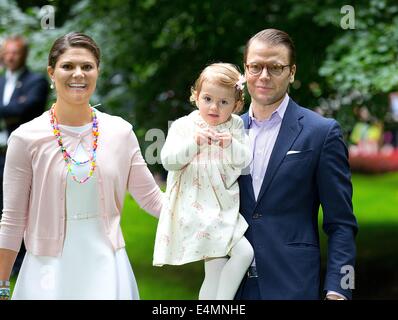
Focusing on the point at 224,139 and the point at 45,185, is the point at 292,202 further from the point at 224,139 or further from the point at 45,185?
the point at 45,185

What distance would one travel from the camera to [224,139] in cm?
363

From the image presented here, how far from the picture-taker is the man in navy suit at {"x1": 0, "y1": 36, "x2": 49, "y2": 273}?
7285mm

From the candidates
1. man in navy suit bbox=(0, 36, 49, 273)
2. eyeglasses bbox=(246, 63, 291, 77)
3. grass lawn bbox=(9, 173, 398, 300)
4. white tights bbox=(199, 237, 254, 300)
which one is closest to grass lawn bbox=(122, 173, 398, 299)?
grass lawn bbox=(9, 173, 398, 300)

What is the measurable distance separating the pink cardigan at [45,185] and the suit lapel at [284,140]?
60 cm

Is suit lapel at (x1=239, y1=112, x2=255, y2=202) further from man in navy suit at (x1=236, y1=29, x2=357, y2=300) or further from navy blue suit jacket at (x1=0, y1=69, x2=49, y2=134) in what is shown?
navy blue suit jacket at (x1=0, y1=69, x2=49, y2=134)

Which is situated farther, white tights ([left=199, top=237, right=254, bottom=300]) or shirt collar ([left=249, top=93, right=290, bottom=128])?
shirt collar ([left=249, top=93, right=290, bottom=128])

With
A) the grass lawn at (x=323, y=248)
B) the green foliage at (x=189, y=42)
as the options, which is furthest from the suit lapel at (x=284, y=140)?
the grass lawn at (x=323, y=248)

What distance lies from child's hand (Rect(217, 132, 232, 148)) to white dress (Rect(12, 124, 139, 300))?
53cm

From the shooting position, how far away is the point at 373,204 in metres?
14.8

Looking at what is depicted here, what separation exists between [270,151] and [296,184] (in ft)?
0.60

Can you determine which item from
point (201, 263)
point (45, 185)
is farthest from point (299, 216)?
point (201, 263)

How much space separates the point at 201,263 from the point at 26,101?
3131mm
